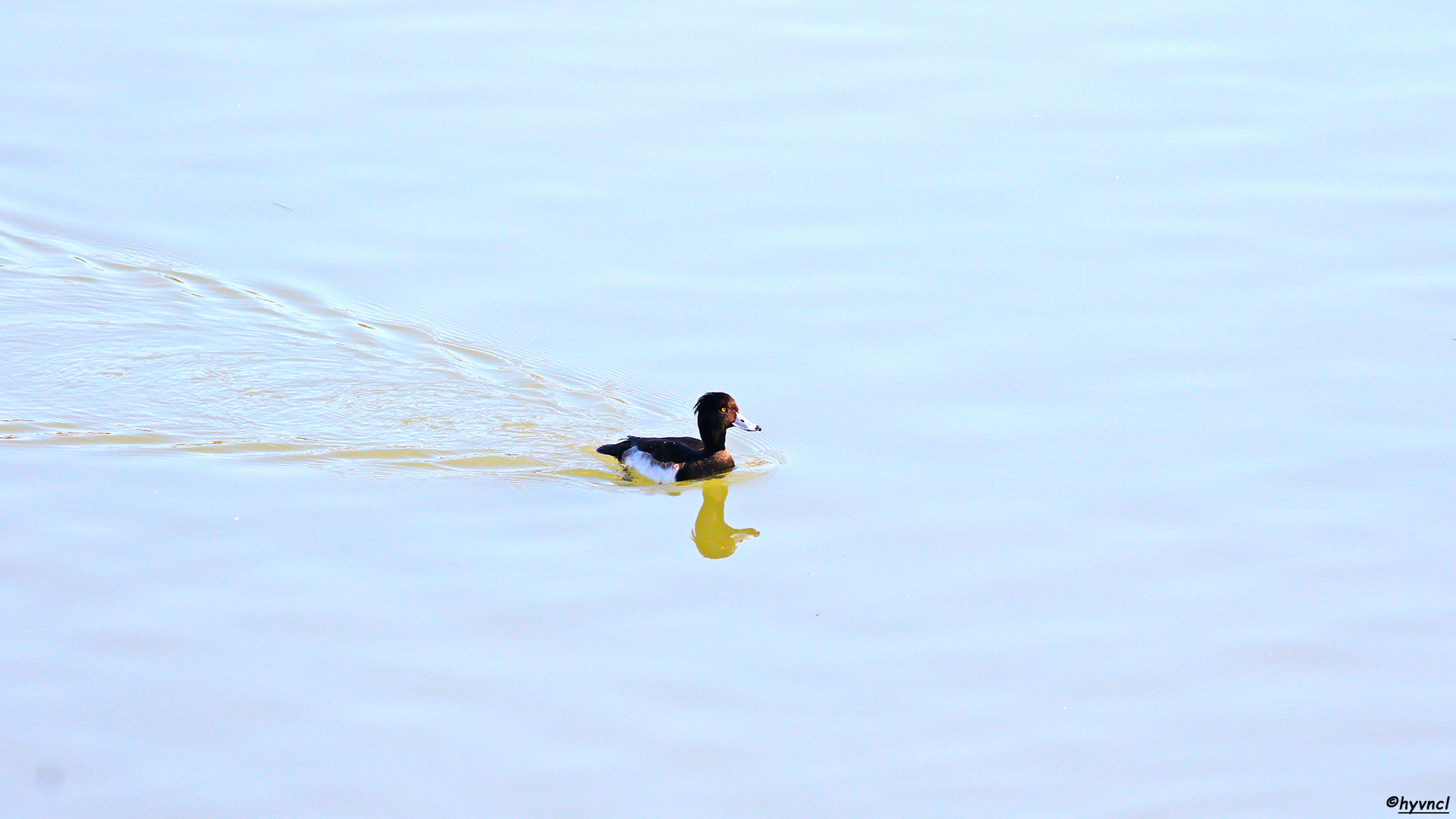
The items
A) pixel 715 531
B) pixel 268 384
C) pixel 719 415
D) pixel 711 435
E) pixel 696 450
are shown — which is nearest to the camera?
pixel 715 531

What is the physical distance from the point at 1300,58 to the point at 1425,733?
10.3 metres

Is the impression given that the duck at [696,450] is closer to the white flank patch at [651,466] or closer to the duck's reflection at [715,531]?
the white flank patch at [651,466]

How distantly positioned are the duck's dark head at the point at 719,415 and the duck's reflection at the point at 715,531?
38cm

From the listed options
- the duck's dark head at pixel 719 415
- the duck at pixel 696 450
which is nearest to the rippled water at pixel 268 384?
the duck at pixel 696 450

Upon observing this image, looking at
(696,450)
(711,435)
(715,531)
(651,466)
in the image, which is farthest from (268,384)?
(715,531)

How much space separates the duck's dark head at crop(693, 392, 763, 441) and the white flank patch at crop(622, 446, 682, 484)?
32cm

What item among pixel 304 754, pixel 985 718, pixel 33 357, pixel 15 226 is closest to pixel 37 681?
pixel 304 754

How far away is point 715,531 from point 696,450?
4.04ft

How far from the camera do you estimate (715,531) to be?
9.66 meters

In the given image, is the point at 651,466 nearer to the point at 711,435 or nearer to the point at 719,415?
the point at 711,435

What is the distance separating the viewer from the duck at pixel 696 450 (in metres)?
10.5

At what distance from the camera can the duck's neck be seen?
10555 mm

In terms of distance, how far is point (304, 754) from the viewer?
22.1 feet

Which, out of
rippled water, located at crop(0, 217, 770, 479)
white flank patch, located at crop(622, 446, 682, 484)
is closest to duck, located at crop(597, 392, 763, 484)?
white flank patch, located at crop(622, 446, 682, 484)
